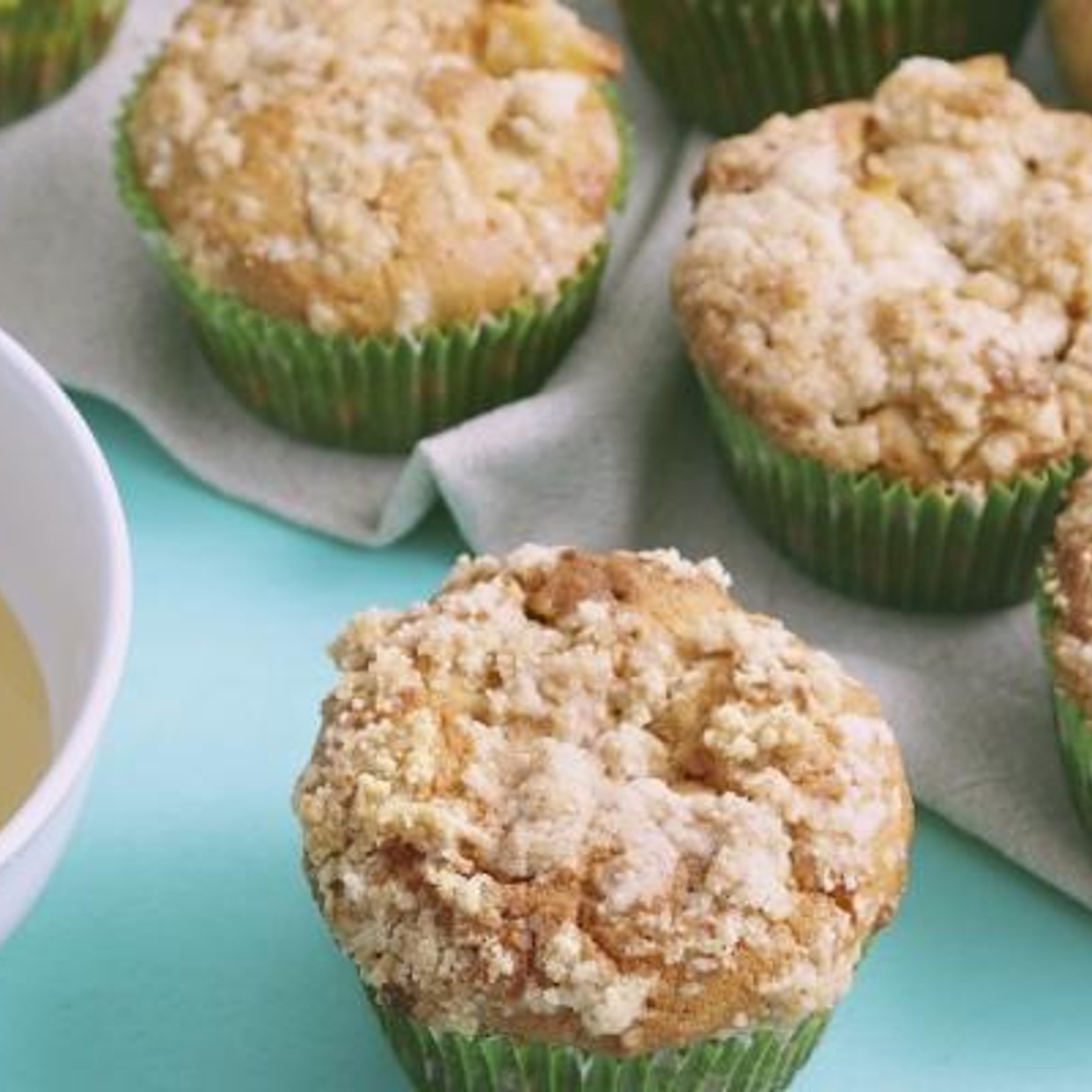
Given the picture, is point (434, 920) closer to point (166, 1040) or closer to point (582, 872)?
point (582, 872)

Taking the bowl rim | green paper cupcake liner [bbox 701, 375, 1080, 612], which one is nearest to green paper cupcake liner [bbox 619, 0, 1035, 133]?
green paper cupcake liner [bbox 701, 375, 1080, 612]

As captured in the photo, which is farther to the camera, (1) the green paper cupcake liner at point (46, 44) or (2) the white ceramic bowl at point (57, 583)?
(1) the green paper cupcake liner at point (46, 44)

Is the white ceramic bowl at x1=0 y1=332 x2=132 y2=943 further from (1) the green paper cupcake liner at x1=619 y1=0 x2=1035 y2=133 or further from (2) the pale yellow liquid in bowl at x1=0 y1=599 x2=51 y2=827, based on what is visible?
(1) the green paper cupcake liner at x1=619 y1=0 x2=1035 y2=133

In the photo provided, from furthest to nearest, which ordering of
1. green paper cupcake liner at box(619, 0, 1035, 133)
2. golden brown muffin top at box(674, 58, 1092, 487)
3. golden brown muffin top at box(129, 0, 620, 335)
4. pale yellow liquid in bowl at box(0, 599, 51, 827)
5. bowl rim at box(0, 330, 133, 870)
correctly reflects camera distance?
green paper cupcake liner at box(619, 0, 1035, 133), golden brown muffin top at box(129, 0, 620, 335), golden brown muffin top at box(674, 58, 1092, 487), pale yellow liquid in bowl at box(0, 599, 51, 827), bowl rim at box(0, 330, 133, 870)

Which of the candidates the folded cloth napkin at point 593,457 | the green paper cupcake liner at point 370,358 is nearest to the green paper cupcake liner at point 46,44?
the folded cloth napkin at point 593,457

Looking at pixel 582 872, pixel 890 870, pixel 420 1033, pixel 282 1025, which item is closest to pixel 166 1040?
pixel 282 1025

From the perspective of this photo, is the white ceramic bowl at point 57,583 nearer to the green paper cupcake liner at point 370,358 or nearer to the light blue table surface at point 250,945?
the light blue table surface at point 250,945

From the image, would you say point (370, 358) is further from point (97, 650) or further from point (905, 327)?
point (97, 650)
